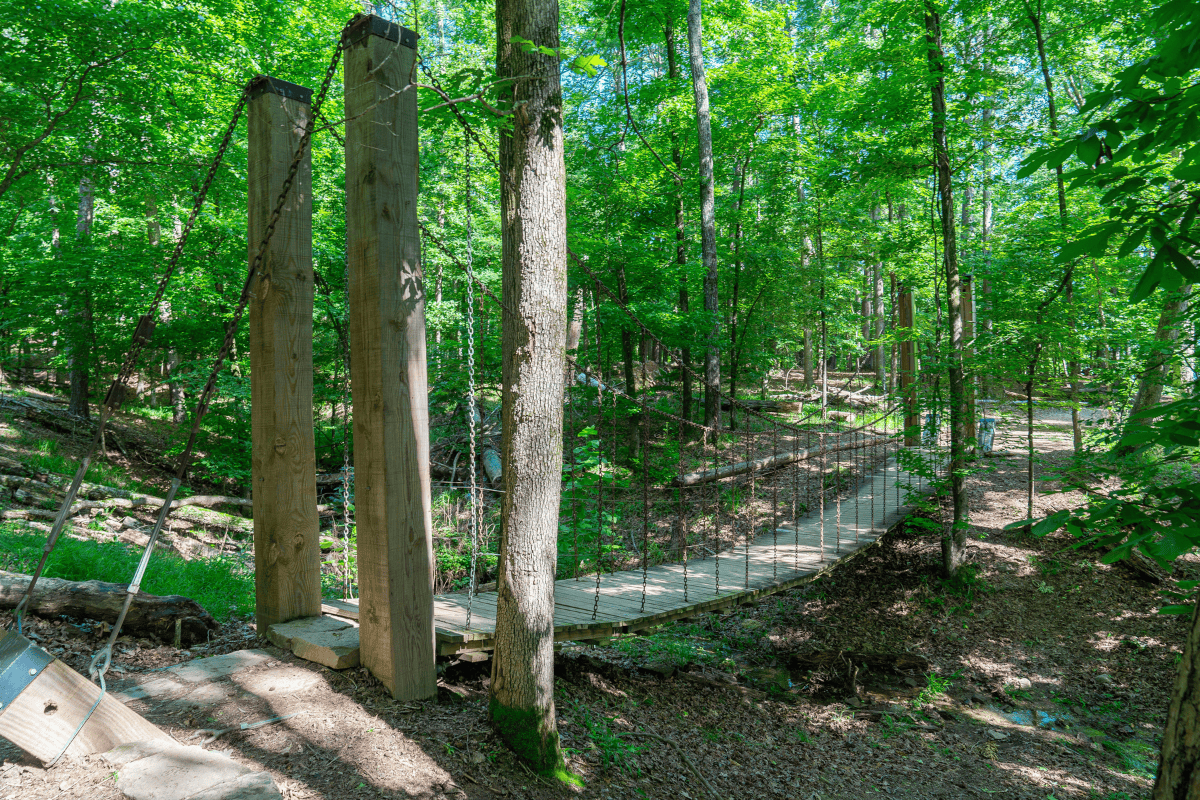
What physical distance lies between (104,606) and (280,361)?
3.96 ft

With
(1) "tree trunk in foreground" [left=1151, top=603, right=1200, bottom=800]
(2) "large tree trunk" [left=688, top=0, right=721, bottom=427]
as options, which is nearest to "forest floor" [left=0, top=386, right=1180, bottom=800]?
(1) "tree trunk in foreground" [left=1151, top=603, right=1200, bottom=800]

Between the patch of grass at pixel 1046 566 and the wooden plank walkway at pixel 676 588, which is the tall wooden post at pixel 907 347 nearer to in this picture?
the wooden plank walkway at pixel 676 588

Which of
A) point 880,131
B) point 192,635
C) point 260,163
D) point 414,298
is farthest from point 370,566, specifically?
point 880,131

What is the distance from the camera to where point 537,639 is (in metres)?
2.07

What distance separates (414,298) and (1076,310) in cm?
573

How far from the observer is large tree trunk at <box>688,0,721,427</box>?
7.90 meters

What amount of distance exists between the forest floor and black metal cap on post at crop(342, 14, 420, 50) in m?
2.14

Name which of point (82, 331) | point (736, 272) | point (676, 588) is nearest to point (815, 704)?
point (676, 588)

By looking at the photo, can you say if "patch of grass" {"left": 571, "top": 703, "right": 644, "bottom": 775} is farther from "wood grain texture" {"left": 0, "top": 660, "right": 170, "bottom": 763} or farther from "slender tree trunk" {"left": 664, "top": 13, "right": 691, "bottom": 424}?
"slender tree trunk" {"left": 664, "top": 13, "right": 691, "bottom": 424}

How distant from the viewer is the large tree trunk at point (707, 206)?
790 cm

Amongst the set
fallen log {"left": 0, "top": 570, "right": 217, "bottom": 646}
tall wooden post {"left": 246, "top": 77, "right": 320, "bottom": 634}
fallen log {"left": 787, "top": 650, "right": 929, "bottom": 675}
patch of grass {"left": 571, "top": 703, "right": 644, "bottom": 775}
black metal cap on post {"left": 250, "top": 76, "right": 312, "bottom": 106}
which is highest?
black metal cap on post {"left": 250, "top": 76, "right": 312, "bottom": 106}

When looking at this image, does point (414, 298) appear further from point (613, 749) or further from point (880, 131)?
point (880, 131)

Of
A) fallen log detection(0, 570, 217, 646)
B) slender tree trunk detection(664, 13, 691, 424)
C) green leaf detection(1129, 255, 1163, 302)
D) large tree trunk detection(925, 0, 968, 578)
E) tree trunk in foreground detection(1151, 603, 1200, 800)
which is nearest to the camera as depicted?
tree trunk in foreground detection(1151, 603, 1200, 800)

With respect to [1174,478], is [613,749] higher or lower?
lower
